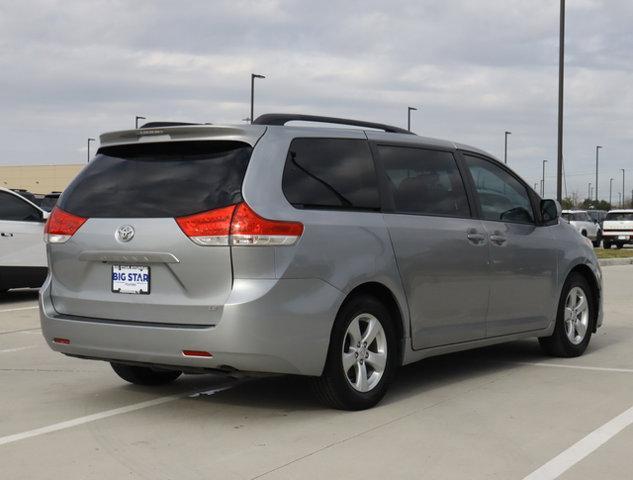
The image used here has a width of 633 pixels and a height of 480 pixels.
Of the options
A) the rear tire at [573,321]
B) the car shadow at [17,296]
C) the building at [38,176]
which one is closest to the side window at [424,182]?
the rear tire at [573,321]

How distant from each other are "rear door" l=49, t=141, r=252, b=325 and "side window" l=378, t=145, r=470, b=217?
1.29m

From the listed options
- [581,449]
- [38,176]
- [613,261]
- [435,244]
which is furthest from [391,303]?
[38,176]

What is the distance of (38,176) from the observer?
8925cm

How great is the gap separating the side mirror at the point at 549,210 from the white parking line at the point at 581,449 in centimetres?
233

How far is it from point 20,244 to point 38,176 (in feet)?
262

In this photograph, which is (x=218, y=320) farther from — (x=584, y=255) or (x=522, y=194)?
(x=584, y=255)

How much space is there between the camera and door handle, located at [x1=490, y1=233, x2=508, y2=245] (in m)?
7.19

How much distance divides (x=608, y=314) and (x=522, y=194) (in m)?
4.59

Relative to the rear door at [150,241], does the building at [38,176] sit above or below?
above

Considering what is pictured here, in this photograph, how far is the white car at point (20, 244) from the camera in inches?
498

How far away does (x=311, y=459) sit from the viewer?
4.81 meters

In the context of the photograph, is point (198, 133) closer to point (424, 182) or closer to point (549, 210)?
point (424, 182)

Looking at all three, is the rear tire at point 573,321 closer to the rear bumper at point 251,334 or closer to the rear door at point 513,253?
the rear door at point 513,253

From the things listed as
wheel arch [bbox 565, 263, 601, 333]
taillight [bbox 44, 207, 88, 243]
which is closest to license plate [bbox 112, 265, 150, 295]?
taillight [bbox 44, 207, 88, 243]
